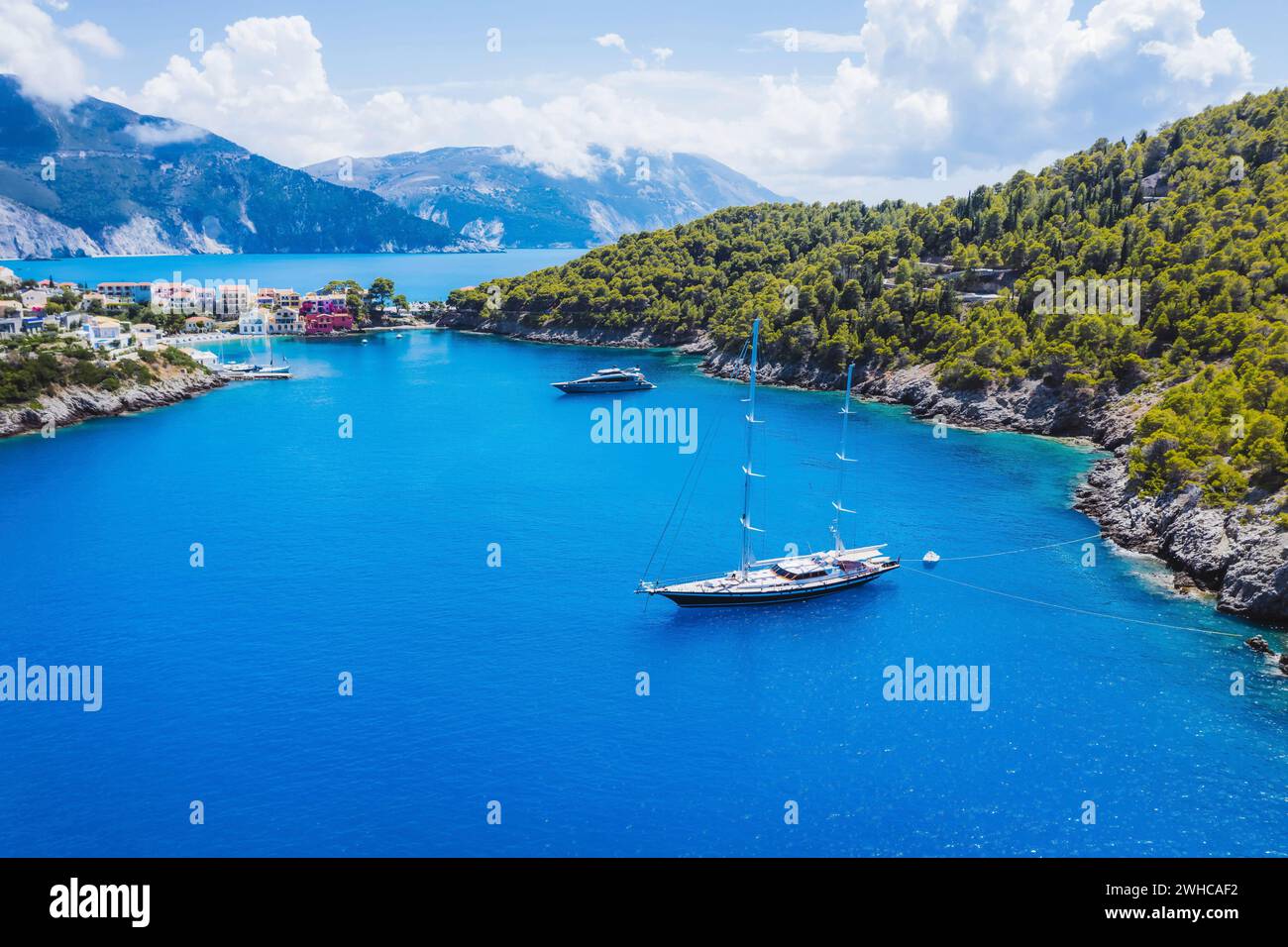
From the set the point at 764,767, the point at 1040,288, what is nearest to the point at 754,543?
the point at 764,767

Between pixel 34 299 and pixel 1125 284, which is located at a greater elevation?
pixel 1125 284

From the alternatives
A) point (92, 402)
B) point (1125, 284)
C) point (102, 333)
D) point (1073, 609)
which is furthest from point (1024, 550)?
point (102, 333)

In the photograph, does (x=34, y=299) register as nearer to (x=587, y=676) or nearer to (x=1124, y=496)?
(x=587, y=676)

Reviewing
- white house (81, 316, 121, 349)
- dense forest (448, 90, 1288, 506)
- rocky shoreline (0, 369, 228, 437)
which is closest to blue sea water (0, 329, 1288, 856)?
dense forest (448, 90, 1288, 506)

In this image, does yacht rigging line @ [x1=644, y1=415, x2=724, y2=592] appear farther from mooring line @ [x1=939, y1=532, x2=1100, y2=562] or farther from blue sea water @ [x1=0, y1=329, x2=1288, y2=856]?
mooring line @ [x1=939, y1=532, x2=1100, y2=562]

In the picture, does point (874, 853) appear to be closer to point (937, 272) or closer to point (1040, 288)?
point (1040, 288)

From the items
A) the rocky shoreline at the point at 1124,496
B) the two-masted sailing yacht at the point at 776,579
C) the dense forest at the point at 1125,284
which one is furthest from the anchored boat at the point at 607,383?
the two-masted sailing yacht at the point at 776,579

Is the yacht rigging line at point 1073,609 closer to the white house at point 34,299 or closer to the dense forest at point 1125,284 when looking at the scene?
the dense forest at point 1125,284
